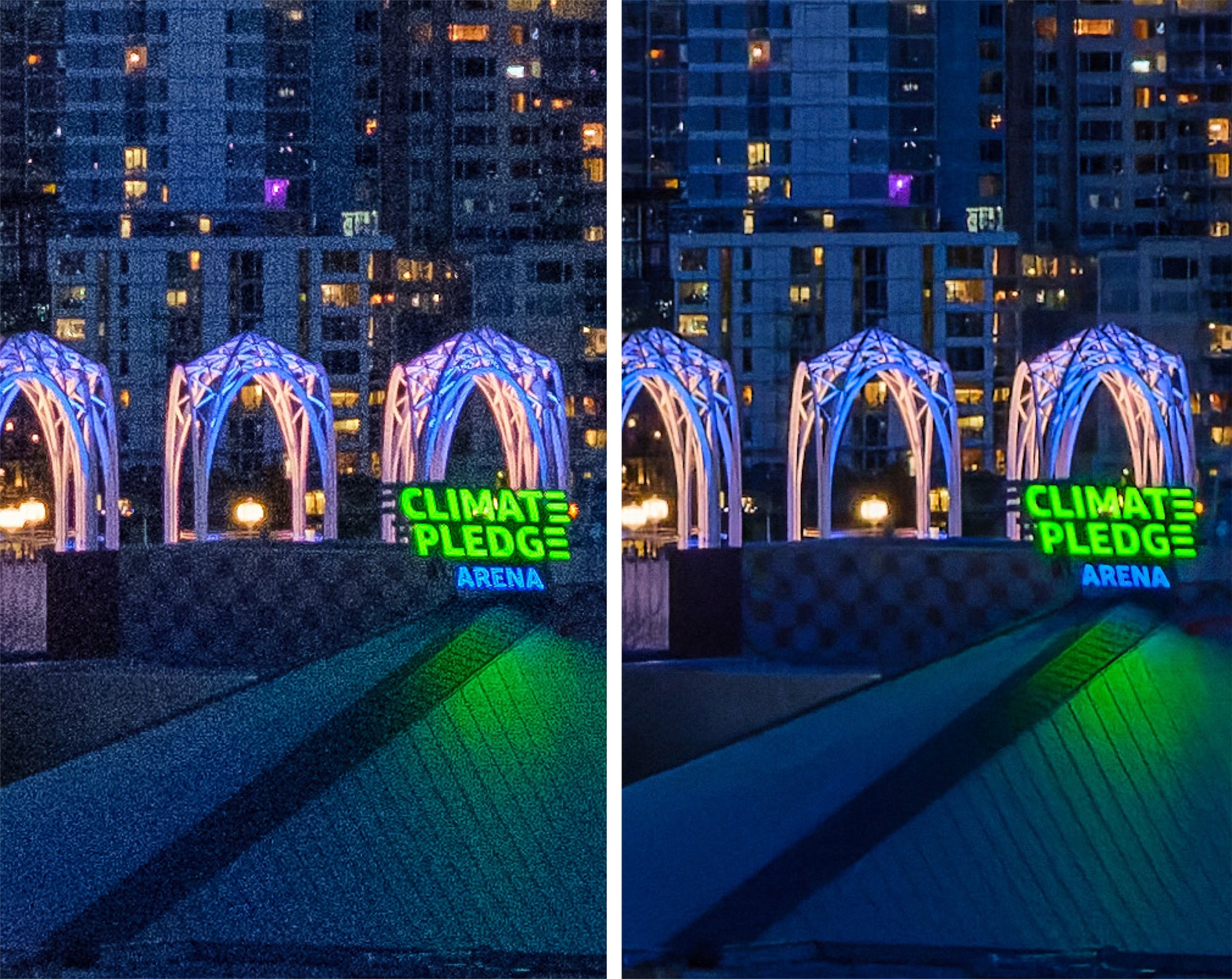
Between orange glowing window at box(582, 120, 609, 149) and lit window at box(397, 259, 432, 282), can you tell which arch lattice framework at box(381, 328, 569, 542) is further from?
orange glowing window at box(582, 120, 609, 149)

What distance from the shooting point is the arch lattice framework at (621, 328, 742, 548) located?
263 inches

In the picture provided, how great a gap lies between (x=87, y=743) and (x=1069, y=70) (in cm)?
373

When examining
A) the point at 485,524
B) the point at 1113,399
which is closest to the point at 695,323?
the point at 485,524

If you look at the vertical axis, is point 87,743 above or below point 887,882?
above

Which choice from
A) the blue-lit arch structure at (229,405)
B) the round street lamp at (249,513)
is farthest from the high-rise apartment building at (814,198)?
the round street lamp at (249,513)

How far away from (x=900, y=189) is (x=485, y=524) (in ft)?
5.47

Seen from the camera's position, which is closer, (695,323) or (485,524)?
(695,323)

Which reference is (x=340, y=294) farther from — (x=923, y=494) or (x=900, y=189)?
(x=923, y=494)

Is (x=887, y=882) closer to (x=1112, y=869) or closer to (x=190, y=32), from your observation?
(x=1112, y=869)

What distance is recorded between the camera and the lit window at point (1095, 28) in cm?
671

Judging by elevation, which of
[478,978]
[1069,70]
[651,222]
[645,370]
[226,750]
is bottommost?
[478,978]

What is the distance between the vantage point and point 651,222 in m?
6.73

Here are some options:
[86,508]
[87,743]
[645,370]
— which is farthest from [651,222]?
[87,743]

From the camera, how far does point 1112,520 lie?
667cm
